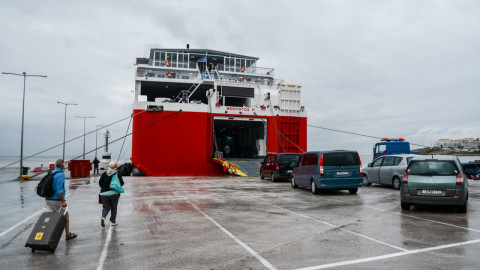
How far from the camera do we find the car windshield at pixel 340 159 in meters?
12.4

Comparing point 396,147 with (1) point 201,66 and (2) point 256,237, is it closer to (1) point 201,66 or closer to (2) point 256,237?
(2) point 256,237

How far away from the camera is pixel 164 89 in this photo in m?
30.7


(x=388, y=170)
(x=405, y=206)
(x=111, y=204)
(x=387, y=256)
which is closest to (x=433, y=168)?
(x=405, y=206)

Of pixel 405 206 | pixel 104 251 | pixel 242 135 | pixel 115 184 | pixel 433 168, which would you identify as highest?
pixel 242 135

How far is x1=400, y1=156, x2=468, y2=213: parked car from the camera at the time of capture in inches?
333

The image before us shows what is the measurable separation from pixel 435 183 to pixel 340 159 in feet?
13.2

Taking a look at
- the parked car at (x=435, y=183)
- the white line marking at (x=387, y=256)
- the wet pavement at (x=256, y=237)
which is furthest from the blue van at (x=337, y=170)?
the white line marking at (x=387, y=256)

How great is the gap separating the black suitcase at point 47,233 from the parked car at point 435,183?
7823mm

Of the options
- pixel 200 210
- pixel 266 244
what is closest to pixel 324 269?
pixel 266 244

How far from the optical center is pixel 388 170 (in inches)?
570

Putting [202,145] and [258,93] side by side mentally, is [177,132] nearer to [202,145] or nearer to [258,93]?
[202,145]

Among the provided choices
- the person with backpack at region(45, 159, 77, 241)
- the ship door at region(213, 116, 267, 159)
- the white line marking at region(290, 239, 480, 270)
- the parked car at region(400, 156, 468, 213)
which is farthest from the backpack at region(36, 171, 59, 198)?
the ship door at region(213, 116, 267, 159)

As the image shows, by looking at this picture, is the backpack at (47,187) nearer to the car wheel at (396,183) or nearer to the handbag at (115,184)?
the handbag at (115,184)

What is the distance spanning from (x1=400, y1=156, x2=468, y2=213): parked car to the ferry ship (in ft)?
51.3
